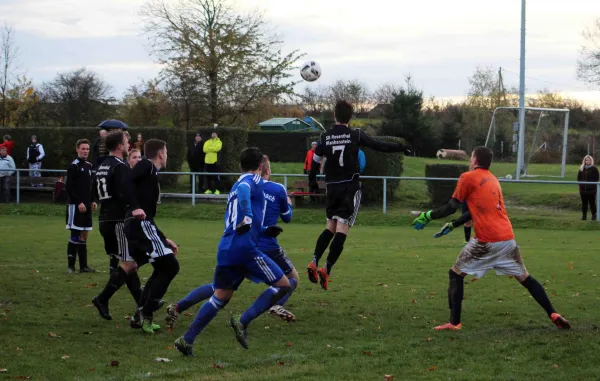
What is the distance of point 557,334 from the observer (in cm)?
817

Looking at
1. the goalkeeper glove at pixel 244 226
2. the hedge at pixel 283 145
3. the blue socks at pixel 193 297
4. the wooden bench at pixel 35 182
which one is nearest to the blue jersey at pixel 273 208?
the blue socks at pixel 193 297

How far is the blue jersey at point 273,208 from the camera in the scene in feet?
27.9

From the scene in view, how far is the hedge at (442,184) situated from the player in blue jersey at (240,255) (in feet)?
55.8

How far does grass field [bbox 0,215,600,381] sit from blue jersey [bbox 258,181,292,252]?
94cm

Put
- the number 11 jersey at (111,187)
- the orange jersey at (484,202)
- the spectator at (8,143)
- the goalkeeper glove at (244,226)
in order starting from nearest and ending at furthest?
the goalkeeper glove at (244,226) < the orange jersey at (484,202) < the number 11 jersey at (111,187) < the spectator at (8,143)

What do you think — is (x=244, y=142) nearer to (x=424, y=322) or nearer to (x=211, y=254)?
(x=211, y=254)

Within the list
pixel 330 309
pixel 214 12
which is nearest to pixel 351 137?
pixel 330 309

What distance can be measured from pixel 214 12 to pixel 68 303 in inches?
1237

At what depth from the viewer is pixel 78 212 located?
13148 mm

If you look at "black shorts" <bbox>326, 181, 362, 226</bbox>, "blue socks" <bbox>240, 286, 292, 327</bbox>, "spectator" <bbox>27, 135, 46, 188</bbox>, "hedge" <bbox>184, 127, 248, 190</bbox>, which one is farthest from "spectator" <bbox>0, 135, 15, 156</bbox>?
"blue socks" <bbox>240, 286, 292, 327</bbox>

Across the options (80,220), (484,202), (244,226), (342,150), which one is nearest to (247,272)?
(244,226)

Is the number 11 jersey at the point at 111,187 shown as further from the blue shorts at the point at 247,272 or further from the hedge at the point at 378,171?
the hedge at the point at 378,171

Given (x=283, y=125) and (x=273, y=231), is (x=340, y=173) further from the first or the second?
(x=283, y=125)

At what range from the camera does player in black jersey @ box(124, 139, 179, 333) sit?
27.9 ft
